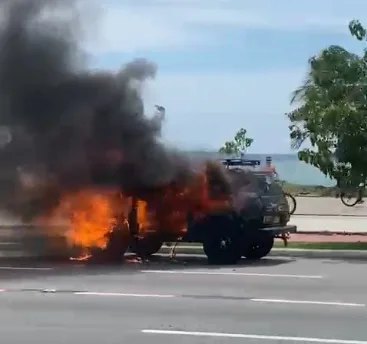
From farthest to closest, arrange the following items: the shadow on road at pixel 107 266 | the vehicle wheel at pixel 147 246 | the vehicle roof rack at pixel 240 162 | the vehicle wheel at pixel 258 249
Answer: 1. the vehicle wheel at pixel 258 249
2. the vehicle wheel at pixel 147 246
3. the vehicle roof rack at pixel 240 162
4. the shadow on road at pixel 107 266

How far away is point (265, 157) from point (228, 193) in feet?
5.32

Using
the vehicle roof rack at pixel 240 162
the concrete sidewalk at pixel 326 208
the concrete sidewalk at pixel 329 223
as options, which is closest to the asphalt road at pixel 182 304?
the vehicle roof rack at pixel 240 162

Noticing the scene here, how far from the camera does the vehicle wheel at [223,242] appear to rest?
16047mm

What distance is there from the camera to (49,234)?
54.6 ft

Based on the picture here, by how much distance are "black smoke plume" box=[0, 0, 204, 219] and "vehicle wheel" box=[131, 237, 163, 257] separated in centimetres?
123

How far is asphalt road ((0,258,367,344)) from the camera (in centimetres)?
880

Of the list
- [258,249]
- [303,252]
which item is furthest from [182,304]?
[303,252]

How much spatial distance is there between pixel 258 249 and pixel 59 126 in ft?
15.4

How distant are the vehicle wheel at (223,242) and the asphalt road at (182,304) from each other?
0.37 m

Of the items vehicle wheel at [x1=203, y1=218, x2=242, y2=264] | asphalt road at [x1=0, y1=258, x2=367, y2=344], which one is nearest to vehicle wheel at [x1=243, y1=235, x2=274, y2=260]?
vehicle wheel at [x1=203, y1=218, x2=242, y2=264]

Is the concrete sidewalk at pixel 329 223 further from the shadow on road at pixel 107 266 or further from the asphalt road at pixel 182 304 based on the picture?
the asphalt road at pixel 182 304

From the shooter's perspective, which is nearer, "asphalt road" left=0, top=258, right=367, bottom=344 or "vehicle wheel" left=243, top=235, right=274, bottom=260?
"asphalt road" left=0, top=258, right=367, bottom=344

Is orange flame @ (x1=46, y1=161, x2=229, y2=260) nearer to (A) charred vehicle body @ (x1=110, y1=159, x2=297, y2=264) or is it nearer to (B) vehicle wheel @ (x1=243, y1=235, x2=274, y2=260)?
(A) charred vehicle body @ (x1=110, y1=159, x2=297, y2=264)

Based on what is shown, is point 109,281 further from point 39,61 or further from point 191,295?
point 39,61
